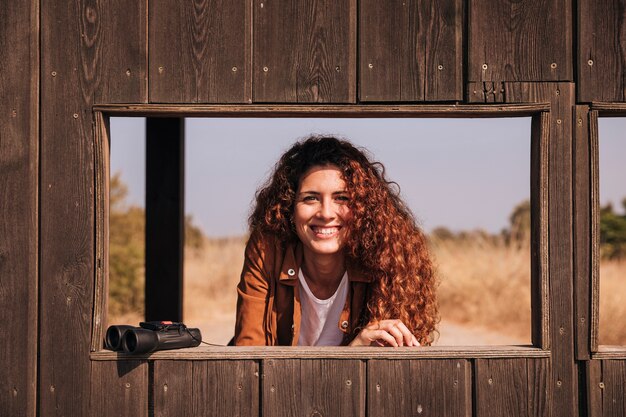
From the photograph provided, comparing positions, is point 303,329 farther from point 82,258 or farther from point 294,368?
point 82,258

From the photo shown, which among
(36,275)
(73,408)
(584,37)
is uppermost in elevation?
(584,37)

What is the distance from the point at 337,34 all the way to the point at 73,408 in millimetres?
1732

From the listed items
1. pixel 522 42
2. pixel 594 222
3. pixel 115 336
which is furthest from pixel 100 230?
pixel 594 222

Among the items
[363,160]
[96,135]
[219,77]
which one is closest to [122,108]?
[96,135]

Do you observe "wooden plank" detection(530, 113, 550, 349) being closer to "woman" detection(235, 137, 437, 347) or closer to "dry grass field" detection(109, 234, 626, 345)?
"woman" detection(235, 137, 437, 347)

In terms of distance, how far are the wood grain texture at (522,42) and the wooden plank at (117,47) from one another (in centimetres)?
126

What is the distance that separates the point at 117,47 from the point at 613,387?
2.29 meters

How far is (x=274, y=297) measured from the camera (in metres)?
3.81

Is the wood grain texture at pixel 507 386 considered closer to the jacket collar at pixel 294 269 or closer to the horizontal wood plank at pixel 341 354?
the horizontal wood plank at pixel 341 354

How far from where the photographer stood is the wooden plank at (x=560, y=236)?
2863 mm

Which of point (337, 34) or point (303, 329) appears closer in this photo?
point (337, 34)

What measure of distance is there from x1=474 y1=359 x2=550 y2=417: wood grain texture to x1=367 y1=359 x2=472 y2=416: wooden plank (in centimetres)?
5

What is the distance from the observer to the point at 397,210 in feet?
13.0

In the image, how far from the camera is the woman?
364 centimetres
